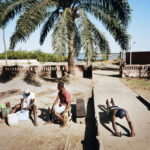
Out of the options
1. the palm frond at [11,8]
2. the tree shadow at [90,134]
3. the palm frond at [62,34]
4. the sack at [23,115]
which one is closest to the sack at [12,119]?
the sack at [23,115]

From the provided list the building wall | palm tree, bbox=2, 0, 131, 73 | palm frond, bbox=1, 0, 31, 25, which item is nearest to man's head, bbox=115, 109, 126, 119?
palm tree, bbox=2, 0, 131, 73

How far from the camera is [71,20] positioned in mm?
9562

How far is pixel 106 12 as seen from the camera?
38.1 ft

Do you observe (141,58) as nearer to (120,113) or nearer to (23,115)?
(120,113)

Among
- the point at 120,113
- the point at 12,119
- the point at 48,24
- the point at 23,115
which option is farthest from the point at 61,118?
the point at 48,24

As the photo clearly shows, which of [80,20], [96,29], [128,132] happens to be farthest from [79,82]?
[128,132]

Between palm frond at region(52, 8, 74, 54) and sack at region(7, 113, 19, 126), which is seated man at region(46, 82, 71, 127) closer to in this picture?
sack at region(7, 113, 19, 126)

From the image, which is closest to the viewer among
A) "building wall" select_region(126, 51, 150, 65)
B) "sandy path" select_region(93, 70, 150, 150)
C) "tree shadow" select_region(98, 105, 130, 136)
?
"sandy path" select_region(93, 70, 150, 150)

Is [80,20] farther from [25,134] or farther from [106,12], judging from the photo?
[25,134]

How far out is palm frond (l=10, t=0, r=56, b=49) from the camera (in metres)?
9.22

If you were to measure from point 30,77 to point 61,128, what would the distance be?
35.0ft

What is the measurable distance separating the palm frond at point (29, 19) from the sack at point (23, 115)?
15.2 feet

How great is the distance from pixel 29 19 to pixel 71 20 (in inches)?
86.2

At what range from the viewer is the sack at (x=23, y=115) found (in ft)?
20.3
